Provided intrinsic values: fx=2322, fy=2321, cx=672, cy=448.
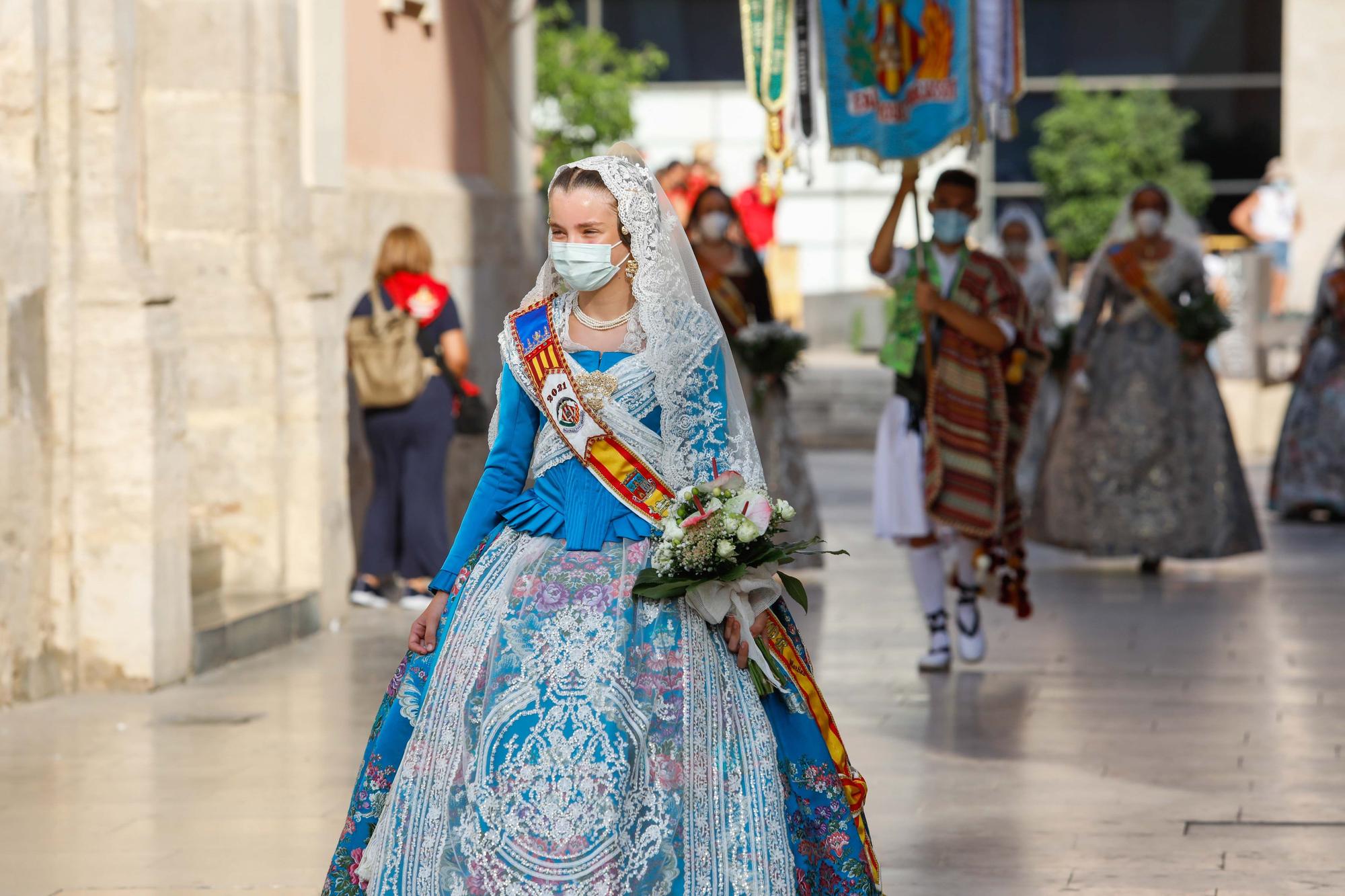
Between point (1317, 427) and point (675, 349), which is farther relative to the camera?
point (1317, 427)

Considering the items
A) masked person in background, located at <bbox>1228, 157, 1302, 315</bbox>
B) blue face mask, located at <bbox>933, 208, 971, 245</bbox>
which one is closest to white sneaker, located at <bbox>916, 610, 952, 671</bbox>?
blue face mask, located at <bbox>933, 208, 971, 245</bbox>

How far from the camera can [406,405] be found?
11.2m

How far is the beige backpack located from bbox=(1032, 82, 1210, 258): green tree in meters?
24.0

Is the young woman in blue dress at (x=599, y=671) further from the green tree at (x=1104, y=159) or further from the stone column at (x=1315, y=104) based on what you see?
the stone column at (x=1315, y=104)

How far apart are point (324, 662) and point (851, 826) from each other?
202 inches

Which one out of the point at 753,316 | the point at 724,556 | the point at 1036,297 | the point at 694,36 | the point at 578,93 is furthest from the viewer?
the point at 694,36

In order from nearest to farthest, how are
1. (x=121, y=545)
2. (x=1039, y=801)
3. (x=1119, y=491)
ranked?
(x=1039, y=801) → (x=121, y=545) → (x=1119, y=491)

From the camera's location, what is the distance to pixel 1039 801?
22.9 ft

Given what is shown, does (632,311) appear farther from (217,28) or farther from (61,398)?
(217,28)

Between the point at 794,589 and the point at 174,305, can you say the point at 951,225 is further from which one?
the point at 794,589

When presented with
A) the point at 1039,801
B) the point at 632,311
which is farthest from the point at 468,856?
the point at 1039,801

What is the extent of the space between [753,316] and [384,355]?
2.28 m

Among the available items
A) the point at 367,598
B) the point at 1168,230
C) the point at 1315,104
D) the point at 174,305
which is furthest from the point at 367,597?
the point at 1315,104

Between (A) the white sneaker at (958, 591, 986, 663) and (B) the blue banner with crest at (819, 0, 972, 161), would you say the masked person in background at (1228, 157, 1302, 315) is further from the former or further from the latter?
(A) the white sneaker at (958, 591, 986, 663)
